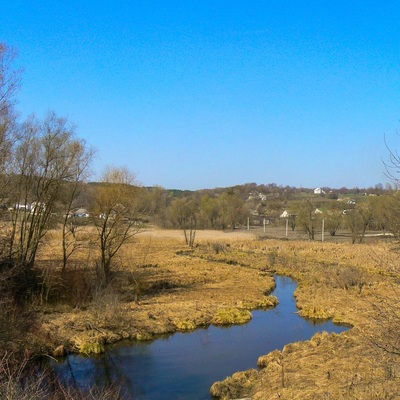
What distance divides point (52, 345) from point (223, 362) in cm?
542

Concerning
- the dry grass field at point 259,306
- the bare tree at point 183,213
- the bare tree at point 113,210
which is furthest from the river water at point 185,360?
the bare tree at point 183,213

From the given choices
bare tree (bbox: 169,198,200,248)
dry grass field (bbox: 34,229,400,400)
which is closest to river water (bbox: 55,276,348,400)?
dry grass field (bbox: 34,229,400,400)

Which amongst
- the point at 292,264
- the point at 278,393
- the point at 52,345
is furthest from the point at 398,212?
the point at 292,264

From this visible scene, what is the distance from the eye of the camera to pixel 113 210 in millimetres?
23750

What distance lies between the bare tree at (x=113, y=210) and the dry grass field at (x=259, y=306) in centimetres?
139

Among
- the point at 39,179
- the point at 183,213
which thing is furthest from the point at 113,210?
the point at 183,213

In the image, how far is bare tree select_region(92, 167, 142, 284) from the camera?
23.5 meters

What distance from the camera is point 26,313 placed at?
14.8 metres

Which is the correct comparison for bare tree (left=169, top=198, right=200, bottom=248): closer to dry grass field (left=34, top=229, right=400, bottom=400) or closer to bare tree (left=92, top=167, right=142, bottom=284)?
dry grass field (left=34, top=229, right=400, bottom=400)

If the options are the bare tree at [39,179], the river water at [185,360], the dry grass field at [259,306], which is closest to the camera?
the dry grass field at [259,306]

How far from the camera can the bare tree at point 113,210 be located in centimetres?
2350

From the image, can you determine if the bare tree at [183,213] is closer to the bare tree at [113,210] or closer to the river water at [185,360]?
the bare tree at [113,210]

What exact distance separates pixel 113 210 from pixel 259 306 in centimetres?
870

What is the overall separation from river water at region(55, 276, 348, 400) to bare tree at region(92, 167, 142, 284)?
801 cm
